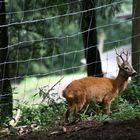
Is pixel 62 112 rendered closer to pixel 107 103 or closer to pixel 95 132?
pixel 107 103

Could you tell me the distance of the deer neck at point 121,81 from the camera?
9.30 meters

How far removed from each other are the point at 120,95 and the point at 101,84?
0.66m

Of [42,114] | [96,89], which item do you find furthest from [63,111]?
[96,89]

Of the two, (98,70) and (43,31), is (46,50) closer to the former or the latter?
(43,31)

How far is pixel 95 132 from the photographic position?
20.7ft

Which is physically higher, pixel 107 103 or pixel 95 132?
pixel 107 103

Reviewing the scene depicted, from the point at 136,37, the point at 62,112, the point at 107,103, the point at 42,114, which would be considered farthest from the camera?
the point at 136,37

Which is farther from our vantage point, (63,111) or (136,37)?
(136,37)

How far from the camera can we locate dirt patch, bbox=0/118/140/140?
604 centimetres

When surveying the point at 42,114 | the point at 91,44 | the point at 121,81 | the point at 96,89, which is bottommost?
the point at 42,114

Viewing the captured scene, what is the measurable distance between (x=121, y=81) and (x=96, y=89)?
0.67m

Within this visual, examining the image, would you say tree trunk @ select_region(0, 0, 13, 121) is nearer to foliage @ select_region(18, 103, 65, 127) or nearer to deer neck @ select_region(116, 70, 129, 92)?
foliage @ select_region(18, 103, 65, 127)

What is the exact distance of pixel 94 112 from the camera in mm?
8484

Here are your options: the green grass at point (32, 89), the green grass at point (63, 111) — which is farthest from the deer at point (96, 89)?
the green grass at point (32, 89)
